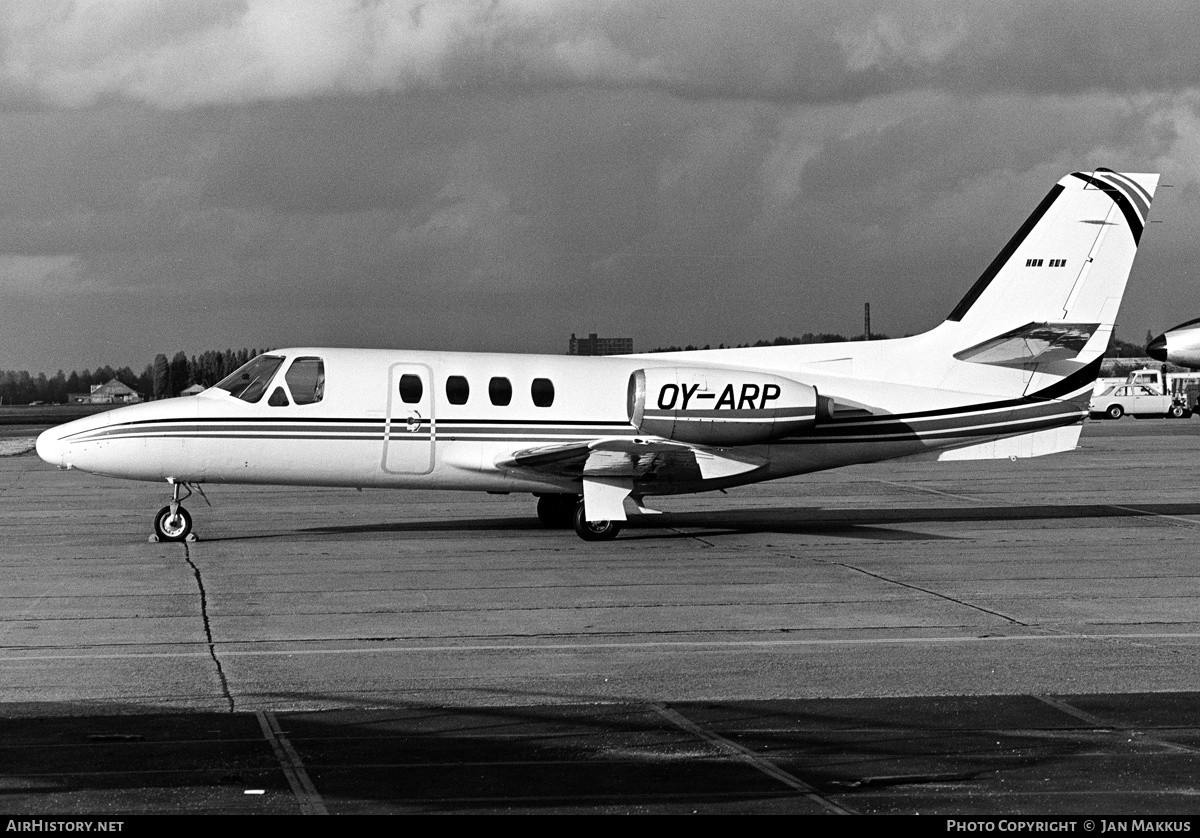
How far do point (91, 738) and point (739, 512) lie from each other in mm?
17364

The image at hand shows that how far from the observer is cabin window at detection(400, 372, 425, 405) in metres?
20.4

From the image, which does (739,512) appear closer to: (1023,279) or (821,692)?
(1023,279)

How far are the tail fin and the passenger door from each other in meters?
8.88

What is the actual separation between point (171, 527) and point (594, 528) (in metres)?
6.42

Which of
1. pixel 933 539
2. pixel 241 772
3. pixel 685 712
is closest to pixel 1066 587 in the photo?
pixel 933 539

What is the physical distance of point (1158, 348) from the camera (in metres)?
32.1

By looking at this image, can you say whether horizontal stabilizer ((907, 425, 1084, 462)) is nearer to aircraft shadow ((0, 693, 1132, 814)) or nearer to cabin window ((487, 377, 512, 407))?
cabin window ((487, 377, 512, 407))

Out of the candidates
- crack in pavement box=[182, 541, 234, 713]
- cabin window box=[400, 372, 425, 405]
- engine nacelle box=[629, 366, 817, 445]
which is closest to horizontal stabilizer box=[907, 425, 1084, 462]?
engine nacelle box=[629, 366, 817, 445]

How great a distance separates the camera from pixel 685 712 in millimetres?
9938

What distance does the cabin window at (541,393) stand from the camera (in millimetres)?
20789

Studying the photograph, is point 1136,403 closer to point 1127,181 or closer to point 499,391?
point 1127,181

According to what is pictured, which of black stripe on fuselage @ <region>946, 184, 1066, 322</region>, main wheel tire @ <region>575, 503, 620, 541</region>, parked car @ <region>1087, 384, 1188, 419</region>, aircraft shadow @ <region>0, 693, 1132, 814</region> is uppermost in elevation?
black stripe on fuselage @ <region>946, 184, 1066, 322</region>

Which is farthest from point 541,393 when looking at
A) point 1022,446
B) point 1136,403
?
point 1136,403

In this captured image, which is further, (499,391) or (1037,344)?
(1037,344)
